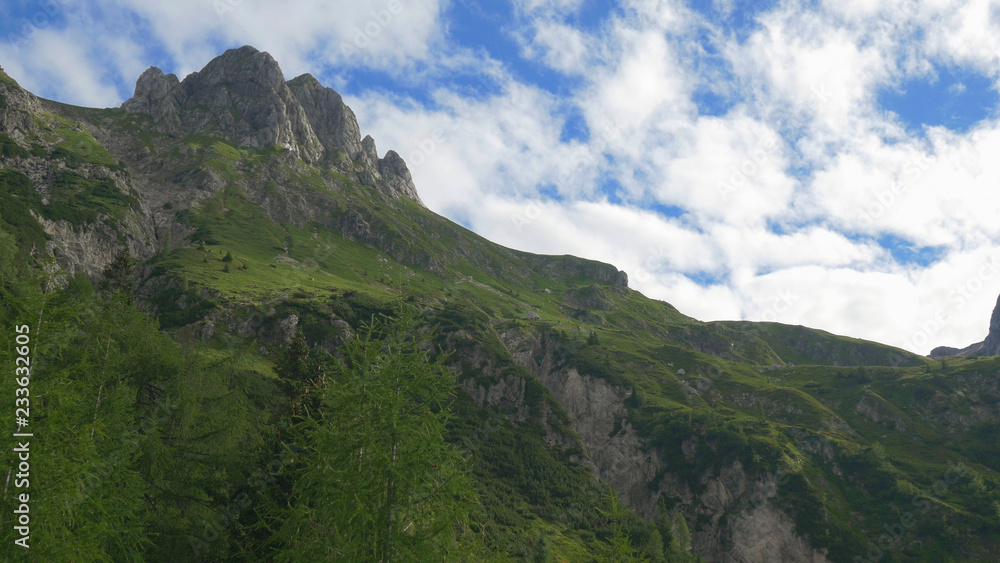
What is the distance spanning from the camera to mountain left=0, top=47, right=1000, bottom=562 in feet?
57.2

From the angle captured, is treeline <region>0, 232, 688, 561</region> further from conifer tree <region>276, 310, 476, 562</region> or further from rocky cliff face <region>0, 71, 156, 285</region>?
rocky cliff face <region>0, 71, 156, 285</region>

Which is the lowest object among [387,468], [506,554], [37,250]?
[506,554]

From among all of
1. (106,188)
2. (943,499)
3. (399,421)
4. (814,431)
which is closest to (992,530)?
(943,499)

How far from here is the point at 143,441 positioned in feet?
80.3

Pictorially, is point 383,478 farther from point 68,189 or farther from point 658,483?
point 68,189

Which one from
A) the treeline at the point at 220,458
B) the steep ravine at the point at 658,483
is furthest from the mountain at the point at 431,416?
the steep ravine at the point at 658,483

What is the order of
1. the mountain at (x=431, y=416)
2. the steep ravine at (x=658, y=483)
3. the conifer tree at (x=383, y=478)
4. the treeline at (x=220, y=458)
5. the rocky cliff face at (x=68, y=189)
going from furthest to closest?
the rocky cliff face at (x=68, y=189), the steep ravine at (x=658, y=483), the mountain at (x=431, y=416), the treeline at (x=220, y=458), the conifer tree at (x=383, y=478)

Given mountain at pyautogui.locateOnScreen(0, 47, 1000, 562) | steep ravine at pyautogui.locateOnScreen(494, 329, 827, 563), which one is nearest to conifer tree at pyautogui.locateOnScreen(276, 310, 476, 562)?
mountain at pyautogui.locateOnScreen(0, 47, 1000, 562)

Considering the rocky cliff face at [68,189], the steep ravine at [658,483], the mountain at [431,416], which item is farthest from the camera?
the rocky cliff face at [68,189]

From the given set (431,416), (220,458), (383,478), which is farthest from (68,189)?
(383,478)

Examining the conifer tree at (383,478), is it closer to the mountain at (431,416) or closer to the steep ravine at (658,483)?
the mountain at (431,416)

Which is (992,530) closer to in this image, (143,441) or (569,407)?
(569,407)

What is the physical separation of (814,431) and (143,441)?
14909 centimetres

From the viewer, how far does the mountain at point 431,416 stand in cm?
1744
